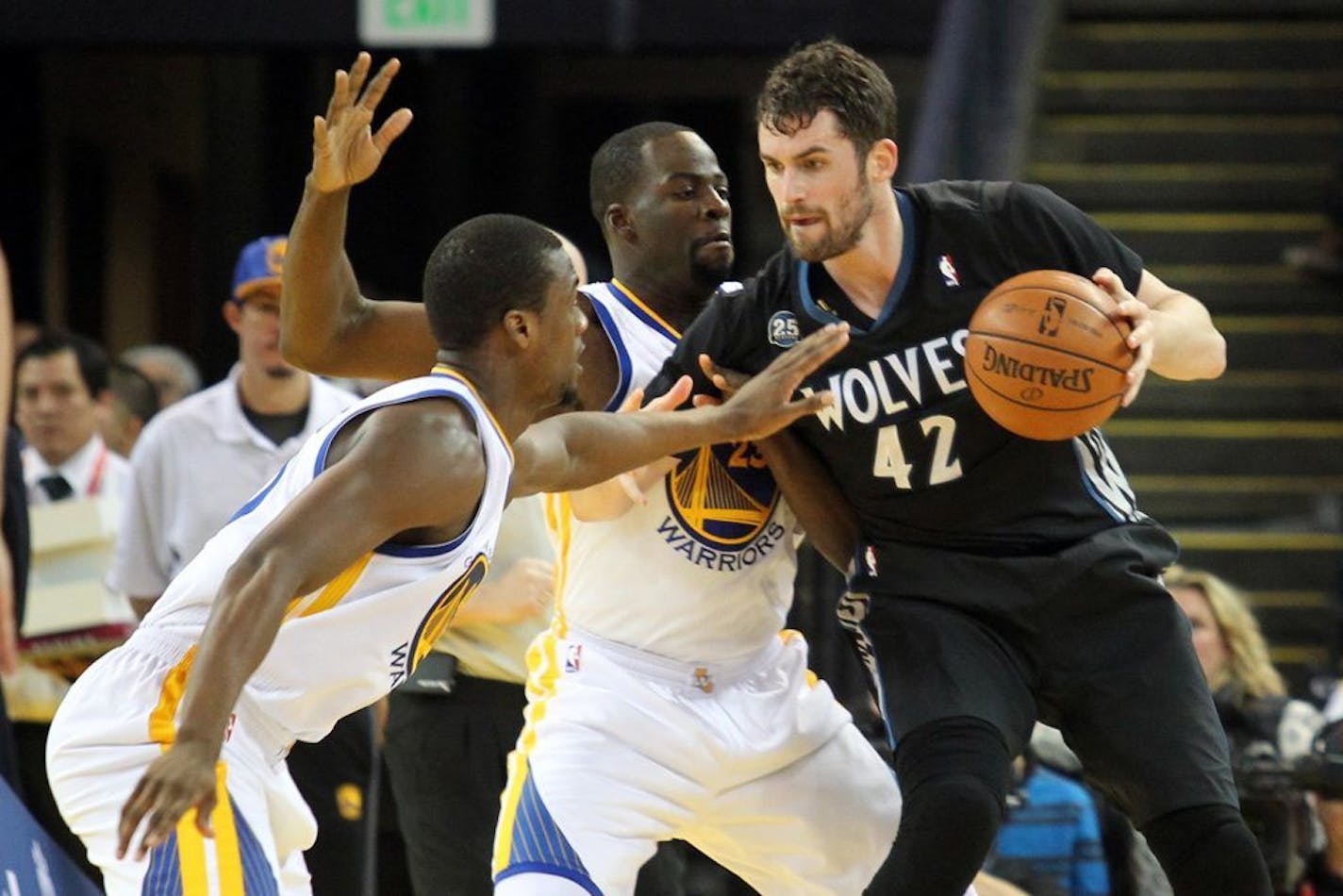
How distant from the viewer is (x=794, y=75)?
4.67 m

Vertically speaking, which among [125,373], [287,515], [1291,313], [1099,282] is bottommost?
[125,373]

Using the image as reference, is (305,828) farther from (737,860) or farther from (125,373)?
(125,373)

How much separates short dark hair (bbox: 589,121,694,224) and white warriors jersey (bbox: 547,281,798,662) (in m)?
0.32

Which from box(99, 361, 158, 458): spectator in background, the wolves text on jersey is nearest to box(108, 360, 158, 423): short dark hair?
box(99, 361, 158, 458): spectator in background

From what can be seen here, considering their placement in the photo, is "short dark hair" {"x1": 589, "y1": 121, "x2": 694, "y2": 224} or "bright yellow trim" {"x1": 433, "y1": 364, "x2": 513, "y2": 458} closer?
"bright yellow trim" {"x1": 433, "y1": 364, "x2": 513, "y2": 458}

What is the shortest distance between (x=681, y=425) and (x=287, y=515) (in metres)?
1.06

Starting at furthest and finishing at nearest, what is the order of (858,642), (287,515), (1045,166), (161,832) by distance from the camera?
(1045,166), (858,642), (287,515), (161,832)

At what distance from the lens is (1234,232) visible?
10391 mm

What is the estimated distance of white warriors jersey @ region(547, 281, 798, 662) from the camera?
496 cm

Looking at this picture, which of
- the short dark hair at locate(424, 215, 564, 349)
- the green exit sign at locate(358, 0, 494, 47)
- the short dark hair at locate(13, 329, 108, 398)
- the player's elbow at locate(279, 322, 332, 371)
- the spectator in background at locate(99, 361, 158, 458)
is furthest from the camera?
the green exit sign at locate(358, 0, 494, 47)

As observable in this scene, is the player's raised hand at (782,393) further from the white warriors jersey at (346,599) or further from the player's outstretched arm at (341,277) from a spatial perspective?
the player's outstretched arm at (341,277)

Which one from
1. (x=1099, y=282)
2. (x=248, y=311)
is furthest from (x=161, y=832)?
(x=248, y=311)

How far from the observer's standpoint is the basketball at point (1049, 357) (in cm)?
439

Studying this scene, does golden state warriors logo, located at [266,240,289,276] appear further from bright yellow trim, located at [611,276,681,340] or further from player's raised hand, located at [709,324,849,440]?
player's raised hand, located at [709,324,849,440]
